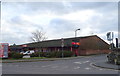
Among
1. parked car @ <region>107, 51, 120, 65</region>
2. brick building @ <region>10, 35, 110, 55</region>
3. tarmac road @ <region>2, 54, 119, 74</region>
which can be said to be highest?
brick building @ <region>10, 35, 110, 55</region>

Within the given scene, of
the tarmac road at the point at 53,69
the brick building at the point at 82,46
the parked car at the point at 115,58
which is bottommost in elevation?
Answer: the tarmac road at the point at 53,69

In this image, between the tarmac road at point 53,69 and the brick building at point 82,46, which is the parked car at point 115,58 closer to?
the tarmac road at point 53,69

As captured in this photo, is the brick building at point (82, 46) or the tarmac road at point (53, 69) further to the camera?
the brick building at point (82, 46)

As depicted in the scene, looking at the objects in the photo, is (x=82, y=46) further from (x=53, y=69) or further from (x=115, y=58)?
(x=53, y=69)

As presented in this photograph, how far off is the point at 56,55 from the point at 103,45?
93.3 feet

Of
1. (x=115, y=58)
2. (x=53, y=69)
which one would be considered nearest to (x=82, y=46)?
(x=115, y=58)

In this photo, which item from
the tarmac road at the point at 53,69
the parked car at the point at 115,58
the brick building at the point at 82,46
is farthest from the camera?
the brick building at the point at 82,46

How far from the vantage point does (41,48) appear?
5681 cm

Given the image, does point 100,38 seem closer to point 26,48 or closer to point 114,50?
point 26,48

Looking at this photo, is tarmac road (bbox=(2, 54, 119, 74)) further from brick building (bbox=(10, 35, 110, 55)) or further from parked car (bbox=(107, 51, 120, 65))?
brick building (bbox=(10, 35, 110, 55))

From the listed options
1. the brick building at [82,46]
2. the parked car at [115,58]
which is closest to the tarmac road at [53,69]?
the parked car at [115,58]

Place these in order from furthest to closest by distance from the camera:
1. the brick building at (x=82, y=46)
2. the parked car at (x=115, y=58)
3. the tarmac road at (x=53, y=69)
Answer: the brick building at (x=82, y=46) < the parked car at (x=115, y=58) < the tarmac road at (x=53, y=69)

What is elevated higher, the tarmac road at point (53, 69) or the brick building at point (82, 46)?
the brick building at point (82, 46)

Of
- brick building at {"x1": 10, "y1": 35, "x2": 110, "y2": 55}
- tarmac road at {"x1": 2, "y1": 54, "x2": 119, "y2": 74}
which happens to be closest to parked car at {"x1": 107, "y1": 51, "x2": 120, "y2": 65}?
tarmac road at {"x1": 2, "y1": 54, "x2": 119, "y2": 74}
